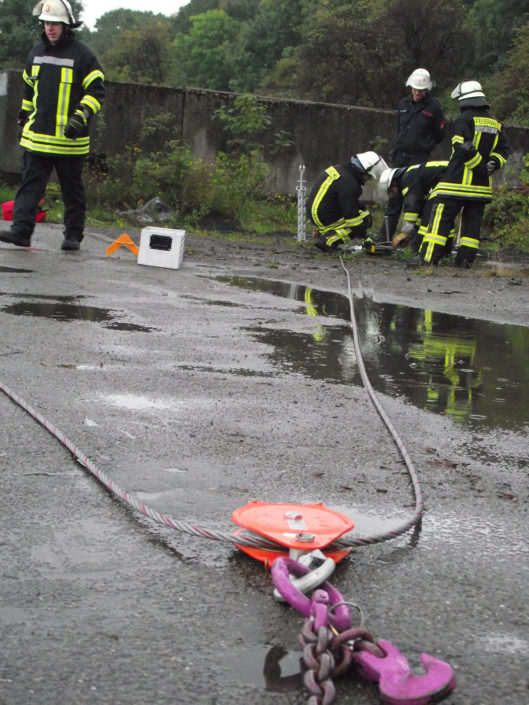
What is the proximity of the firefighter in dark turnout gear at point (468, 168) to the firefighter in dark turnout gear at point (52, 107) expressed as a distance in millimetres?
3723

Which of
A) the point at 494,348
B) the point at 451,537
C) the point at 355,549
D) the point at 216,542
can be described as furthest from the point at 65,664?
the point at 494,348

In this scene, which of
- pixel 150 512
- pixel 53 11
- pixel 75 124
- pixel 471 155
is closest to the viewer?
pixel 150 512

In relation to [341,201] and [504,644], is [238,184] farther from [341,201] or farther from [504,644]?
[504,644]

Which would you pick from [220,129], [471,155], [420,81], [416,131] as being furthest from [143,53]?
[471,155]

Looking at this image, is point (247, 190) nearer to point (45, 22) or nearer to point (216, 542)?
point (45, 22)

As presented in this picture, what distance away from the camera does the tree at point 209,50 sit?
98.4m

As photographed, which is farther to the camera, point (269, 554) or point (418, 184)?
point (418, 184)

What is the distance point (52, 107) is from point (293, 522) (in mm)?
7601

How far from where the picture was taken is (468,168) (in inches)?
436

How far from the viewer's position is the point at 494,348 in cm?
631

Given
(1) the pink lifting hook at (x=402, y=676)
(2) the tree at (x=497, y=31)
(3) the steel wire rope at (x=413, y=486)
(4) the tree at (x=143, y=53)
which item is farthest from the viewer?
(4) the tree at (x=143, y=53)

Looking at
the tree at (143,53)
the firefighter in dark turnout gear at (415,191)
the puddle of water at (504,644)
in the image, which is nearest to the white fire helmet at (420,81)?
the firefighter in dark turnout gear at (415,191)

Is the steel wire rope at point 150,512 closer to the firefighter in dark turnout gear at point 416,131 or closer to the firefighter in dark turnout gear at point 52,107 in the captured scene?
the firefighter in dark turnout gear at point 52,107

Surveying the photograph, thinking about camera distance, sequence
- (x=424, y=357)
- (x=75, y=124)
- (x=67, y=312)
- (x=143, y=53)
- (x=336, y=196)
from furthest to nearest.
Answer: (x=143, y=53), (x=336, y=196), (x=75, y=124), (x=67, y=312), (x=424, y=357)
